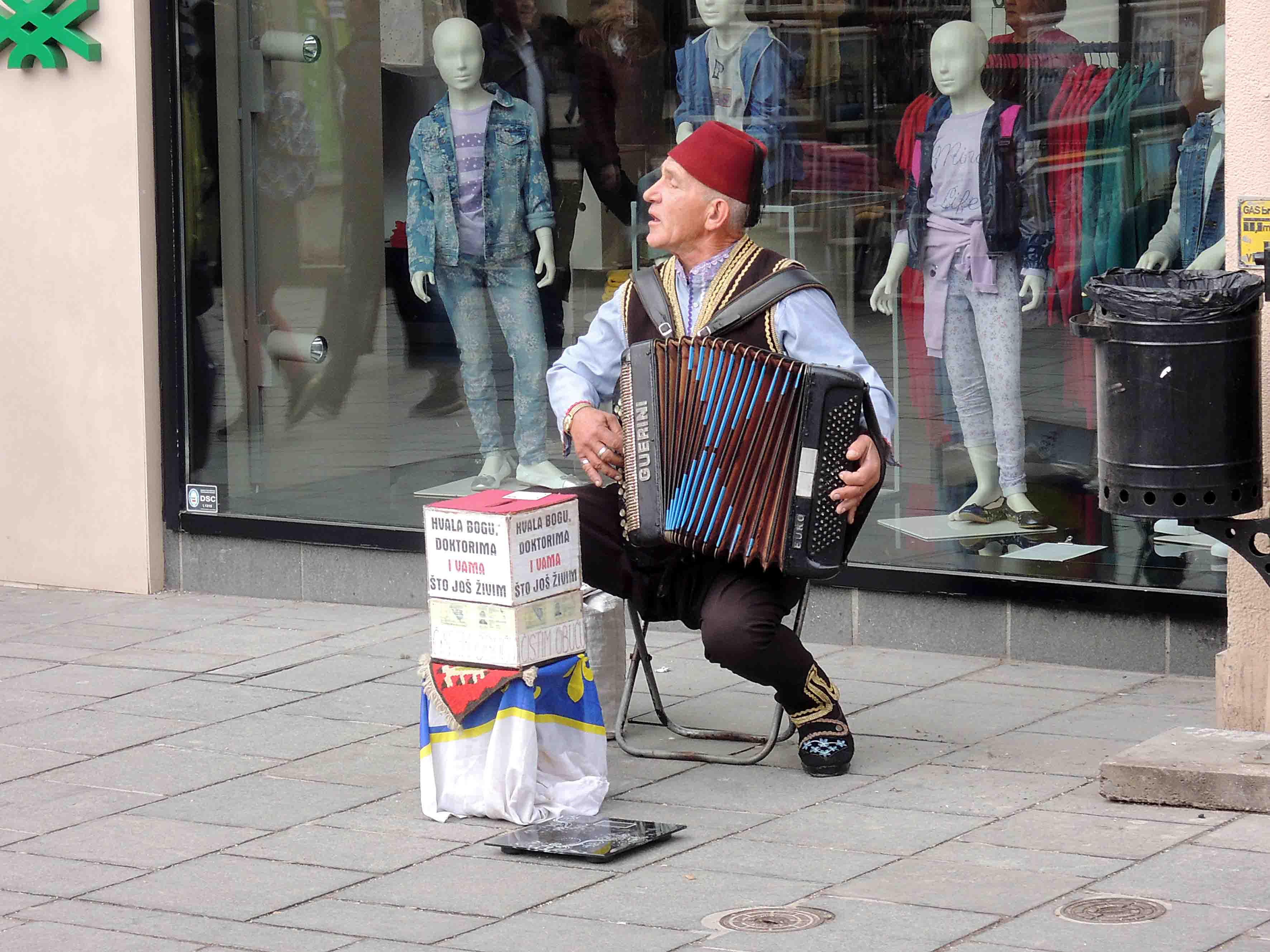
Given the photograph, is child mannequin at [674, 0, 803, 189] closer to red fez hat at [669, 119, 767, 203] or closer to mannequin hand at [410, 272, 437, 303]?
mannequin hand at [410, 272, 437, 303]

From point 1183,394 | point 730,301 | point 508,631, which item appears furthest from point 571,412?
point 1183,394

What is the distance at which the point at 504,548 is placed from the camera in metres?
4.89

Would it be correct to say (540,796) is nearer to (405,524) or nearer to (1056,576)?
(1056,576)

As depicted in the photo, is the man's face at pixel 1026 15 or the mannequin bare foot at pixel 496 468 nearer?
the man's face at pixel 1026 15

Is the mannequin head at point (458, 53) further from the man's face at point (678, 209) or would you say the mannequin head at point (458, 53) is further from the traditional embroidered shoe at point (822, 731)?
the traditional embroidered shoe at point (822, 731)

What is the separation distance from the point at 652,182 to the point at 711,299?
203 cm

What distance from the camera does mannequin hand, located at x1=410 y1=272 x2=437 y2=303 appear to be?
25.3ft

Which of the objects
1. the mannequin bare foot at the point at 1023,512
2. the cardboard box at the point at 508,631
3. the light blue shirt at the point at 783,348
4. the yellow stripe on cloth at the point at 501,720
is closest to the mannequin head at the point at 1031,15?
the mannequin bare foot at the point at 1023,512

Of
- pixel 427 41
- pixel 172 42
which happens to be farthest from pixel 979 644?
pixel 172 42

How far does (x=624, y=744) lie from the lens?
18.2 ft

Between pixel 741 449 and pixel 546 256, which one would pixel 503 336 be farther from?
pixel 741 449

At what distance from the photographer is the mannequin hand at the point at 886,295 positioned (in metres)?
6.80

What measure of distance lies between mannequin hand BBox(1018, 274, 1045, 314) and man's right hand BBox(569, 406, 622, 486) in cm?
189

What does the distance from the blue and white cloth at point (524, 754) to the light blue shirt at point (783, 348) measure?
0.79m
